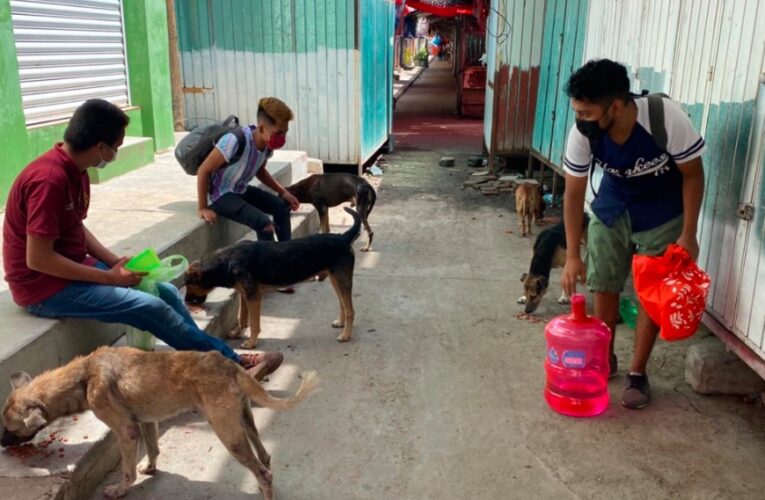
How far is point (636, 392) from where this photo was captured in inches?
155

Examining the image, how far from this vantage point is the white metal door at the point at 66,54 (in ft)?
19.5

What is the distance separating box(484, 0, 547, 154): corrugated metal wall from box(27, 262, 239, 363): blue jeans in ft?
27.2

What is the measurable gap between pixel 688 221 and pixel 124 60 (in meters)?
6.97

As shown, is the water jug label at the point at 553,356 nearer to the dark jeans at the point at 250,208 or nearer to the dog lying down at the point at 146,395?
the dog lying down at the point at 146,395

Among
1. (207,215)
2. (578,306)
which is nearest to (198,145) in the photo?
(207,215)

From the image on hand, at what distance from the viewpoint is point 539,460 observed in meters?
3.44

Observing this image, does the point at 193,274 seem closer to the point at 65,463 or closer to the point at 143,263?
the point at 143,263

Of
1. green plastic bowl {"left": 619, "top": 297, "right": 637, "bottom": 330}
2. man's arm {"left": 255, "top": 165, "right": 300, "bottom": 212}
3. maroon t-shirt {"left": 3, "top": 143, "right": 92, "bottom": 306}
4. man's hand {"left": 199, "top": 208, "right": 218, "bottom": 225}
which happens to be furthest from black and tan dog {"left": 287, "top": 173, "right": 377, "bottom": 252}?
maroon t-shirt {"left": 3, "top": 143, "right": 92, "bottom": 306}

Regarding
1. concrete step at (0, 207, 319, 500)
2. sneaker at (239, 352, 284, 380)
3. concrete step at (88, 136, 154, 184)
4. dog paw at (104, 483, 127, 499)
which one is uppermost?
concrete step at (88, 136, 154, 184)

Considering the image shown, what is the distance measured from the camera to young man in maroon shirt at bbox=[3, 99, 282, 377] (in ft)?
10.2

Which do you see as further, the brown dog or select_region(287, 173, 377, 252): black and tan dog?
the brown dog

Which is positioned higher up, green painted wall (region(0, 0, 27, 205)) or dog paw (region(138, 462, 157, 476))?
green painted wall (region(0, 0, 27, 205))

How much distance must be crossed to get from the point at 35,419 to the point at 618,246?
10.9 feet

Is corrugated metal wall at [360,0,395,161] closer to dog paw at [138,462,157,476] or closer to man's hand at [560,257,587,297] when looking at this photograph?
man's hand at [560,257,587,297]
